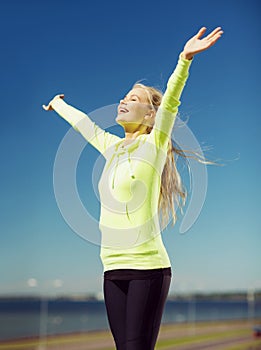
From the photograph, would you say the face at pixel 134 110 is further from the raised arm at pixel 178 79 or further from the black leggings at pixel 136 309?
the black leggings at pixel 136 309

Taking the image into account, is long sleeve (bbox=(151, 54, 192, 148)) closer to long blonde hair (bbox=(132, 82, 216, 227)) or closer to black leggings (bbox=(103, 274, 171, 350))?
long blonde hair (bbox=(132, 82, 216, 227))

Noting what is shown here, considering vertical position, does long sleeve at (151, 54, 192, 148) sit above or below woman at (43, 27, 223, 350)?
above

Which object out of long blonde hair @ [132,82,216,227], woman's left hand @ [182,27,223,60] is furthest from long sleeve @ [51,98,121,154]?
woman's left hand @ [182,27,223,60]

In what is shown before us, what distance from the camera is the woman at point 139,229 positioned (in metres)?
1.09

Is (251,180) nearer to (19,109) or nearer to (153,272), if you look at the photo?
(19,109)

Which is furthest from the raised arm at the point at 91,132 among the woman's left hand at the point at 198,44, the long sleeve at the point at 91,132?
the woman's left hand at the point at 198,44

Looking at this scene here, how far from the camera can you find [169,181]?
128cm

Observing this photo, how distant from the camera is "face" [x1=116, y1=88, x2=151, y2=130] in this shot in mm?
1237

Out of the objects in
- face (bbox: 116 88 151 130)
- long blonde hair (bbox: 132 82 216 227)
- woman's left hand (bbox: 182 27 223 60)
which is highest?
woman's left hand (bbox: 182 27 223 60)

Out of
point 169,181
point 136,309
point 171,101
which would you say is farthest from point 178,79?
point 136,309

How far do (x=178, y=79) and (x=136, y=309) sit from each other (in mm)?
478

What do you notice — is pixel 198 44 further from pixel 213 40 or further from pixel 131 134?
pixel 131 134

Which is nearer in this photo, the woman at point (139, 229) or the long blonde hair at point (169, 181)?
the woman at point (139, 229)

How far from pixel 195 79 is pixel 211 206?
1.40 metres
